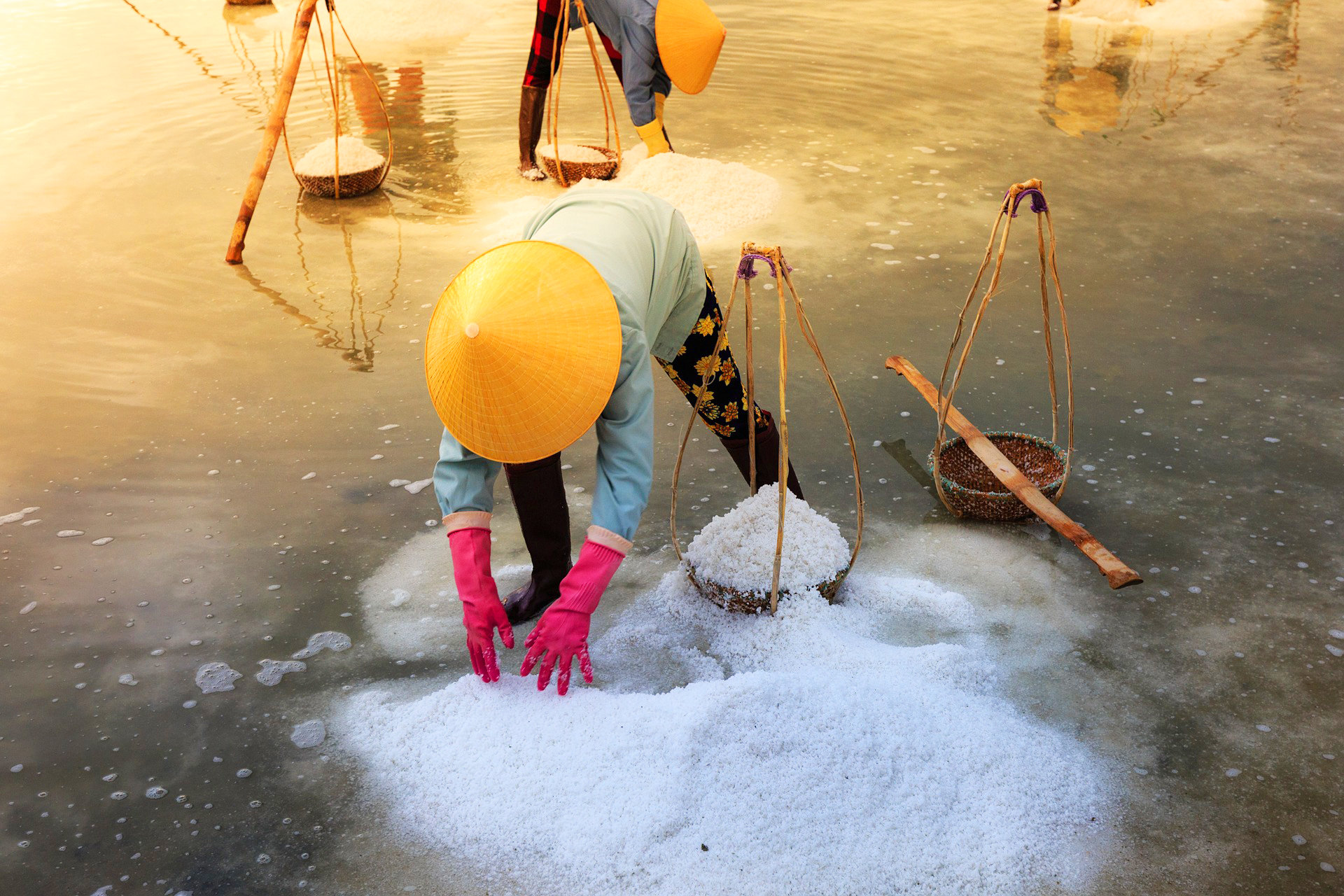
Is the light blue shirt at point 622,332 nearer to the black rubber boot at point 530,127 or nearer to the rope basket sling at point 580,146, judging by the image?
the rope basket sling at point 580,146

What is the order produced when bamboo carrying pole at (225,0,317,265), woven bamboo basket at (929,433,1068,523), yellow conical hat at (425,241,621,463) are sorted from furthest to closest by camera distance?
bamboo carrying pole at (225,0,317,265), woven bamboo basket at (929,433,1068,523), yellow conical hat at (425,241,621,463)

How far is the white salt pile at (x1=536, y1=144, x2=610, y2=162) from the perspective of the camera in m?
A: 4.29

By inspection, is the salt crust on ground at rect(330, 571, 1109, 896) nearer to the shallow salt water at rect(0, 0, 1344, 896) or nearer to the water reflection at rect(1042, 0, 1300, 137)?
the shallow salt water at rect(0, 0, 1344, 896)

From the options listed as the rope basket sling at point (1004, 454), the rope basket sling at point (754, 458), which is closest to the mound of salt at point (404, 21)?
the rope basket sling at point (1004, 454)

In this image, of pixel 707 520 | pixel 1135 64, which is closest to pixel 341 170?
pixel 707 520

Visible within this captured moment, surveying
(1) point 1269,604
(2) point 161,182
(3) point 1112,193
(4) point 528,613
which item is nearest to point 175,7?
(2) point 161,182

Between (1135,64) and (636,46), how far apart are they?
3.89 m

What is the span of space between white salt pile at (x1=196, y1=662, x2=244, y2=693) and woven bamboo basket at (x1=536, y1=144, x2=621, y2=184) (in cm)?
273

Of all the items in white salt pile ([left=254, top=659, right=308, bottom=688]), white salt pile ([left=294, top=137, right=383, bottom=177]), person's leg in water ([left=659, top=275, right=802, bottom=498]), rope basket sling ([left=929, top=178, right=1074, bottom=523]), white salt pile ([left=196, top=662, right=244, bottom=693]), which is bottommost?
white salt pile ([left=254, top=659, right=308, bottom=688])

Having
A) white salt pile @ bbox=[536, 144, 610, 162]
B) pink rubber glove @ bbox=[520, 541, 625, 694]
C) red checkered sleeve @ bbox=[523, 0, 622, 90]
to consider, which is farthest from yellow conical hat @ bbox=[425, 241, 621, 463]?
white salt pile @ bbox=[536, 144, 610, 162]

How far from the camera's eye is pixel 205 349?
126 inches

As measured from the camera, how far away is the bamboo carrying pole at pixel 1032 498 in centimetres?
191

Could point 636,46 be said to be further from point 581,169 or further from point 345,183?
point 345,183

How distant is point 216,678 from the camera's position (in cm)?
190
